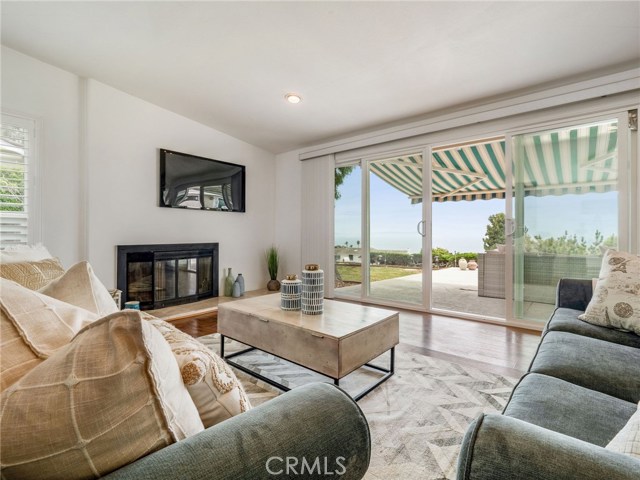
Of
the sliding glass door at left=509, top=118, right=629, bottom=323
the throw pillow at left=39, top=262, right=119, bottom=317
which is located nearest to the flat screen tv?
the throw pillow at left=39, top=262, right=119, bottom=317

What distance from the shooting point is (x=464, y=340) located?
279cm

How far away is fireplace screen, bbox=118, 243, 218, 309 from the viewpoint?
3.57 m

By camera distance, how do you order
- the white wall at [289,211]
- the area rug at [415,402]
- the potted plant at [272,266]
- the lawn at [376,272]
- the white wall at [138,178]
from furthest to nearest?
the white wall at [289,211] → the potted plant at [272,266] → the lawn at [376,272] → the white wall at [138,178] → the area rug at [415,402]

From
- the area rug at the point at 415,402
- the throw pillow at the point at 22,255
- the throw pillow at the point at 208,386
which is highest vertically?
the throw pillow at the point at 22,255

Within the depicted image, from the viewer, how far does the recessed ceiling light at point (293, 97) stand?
3.38 meters

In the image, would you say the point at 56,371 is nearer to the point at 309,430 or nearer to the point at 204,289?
the point at 309,430

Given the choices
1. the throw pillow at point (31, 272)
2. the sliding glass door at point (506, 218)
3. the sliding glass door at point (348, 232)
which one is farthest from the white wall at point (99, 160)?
the sliding glass door at point (506, 218)

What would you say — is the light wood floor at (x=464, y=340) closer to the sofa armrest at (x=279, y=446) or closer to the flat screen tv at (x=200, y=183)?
the flat screen tv at (x=200, y=183)

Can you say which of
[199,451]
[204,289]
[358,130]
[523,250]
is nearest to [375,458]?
[199,451]

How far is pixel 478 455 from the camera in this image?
20.8 inches

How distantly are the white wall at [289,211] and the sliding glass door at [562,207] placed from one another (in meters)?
3.03

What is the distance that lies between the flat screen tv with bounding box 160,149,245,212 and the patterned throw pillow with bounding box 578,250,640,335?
4.11 metres

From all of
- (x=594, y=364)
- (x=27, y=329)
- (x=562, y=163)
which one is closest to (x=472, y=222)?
(x=562, y=163)

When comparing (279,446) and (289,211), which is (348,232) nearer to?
(289,211)
